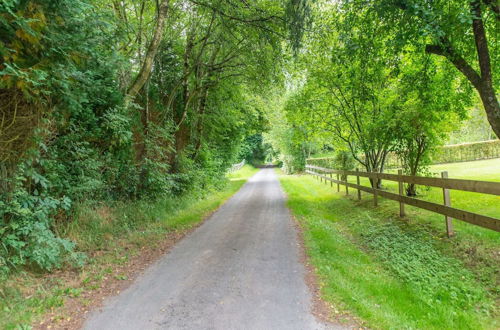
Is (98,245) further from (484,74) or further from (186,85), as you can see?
(484,74)

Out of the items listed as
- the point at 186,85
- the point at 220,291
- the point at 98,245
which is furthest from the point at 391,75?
the point at 98,245

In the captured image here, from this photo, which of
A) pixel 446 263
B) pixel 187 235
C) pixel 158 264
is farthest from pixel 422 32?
pixel 187 235

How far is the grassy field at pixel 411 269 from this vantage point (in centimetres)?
362

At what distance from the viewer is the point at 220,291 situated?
4.17 m

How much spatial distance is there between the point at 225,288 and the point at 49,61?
14.0ft

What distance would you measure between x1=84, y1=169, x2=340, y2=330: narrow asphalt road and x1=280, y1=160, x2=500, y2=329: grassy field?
1.96 ft

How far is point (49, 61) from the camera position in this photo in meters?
4.24

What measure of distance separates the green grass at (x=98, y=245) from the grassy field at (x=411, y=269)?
3.76 m

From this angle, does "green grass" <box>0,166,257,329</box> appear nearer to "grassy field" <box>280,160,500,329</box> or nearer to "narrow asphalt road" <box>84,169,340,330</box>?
"narrow asphalt road" <box>84,169,340,330</box>

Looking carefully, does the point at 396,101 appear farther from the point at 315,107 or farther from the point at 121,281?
the point at 121,281

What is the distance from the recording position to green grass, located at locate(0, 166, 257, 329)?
380 cm

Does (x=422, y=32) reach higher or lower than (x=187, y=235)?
higher

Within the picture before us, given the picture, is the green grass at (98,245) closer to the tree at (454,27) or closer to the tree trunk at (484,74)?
the tree at (454,27)

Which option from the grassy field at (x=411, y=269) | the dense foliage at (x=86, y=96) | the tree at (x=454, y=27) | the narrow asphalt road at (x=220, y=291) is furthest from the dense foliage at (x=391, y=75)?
the narrow asphalt road at (x=220, y=291)
